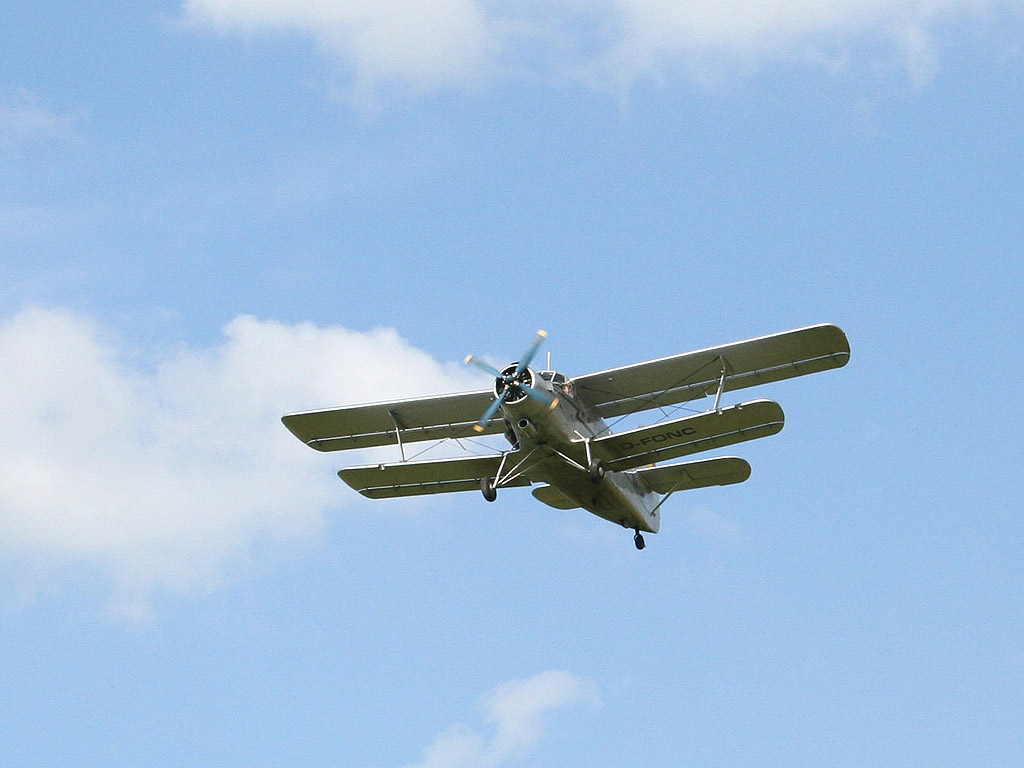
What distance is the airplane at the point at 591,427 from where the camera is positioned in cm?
2927

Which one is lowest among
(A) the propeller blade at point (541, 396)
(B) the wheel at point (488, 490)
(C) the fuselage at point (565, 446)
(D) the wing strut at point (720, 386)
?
(B) the wheel at point (488, 490)

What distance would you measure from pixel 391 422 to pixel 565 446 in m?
4.69

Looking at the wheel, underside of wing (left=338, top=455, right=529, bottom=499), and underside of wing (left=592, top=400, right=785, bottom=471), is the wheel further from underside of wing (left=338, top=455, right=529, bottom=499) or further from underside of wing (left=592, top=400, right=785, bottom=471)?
underside of wing (left=592, top=400, right=785, bottom=471)

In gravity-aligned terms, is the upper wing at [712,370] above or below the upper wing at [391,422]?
below

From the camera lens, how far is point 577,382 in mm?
30344

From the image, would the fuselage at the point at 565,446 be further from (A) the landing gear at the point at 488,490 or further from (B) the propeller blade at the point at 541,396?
(A) the landing gear at the point at 488,490

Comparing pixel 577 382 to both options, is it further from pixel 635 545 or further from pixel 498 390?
pixel 635 545

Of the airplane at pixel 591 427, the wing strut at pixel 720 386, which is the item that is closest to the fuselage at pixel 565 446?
the airplane at pixel 591 427

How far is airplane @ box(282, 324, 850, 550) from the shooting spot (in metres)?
29.3

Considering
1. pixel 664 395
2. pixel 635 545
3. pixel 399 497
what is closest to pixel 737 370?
pixel 664 395

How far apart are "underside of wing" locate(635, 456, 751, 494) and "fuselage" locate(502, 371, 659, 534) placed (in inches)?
38.8

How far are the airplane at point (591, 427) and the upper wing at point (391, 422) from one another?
21 mm

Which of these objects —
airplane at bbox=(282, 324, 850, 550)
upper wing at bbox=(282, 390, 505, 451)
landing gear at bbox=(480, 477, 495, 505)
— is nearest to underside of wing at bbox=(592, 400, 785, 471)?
airplane at bbox=(282, 324, 850, 550)

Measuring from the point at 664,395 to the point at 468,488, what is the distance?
439cm
